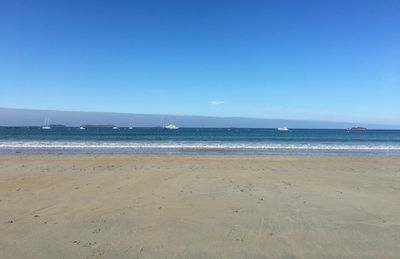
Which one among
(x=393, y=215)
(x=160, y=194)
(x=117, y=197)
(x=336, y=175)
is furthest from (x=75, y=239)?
(x=336, y=175)

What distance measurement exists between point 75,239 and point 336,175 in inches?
396

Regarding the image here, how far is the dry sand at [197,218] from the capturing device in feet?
14.6

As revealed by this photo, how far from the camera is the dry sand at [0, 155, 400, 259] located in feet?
14.6

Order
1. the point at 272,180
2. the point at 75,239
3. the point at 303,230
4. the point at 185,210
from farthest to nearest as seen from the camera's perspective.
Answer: the point at 272,180, the point at 185,210, the point at 303,230, the point at 75,239

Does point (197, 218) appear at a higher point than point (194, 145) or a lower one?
lower

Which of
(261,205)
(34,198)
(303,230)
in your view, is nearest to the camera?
(303,230)

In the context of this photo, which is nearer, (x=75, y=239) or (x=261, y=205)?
(x=75, y=239)

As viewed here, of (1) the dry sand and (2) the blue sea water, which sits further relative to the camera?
(2) the blue sea water

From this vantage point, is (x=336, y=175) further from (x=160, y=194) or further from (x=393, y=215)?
(x=160, y=194)

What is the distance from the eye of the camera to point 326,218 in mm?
5953

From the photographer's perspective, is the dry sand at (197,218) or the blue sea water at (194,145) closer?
the dry sand at (197,218)

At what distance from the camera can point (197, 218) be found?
19.3ft

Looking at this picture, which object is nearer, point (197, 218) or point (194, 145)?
point (197, 218)

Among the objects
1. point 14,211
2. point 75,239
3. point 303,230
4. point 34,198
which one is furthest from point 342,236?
point 34,198
